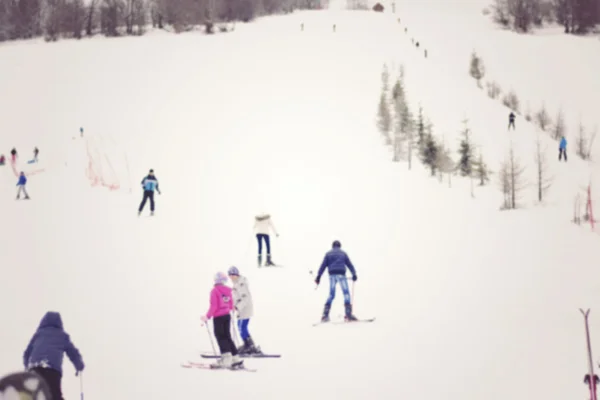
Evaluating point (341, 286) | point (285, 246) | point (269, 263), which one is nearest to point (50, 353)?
point (341, 286)

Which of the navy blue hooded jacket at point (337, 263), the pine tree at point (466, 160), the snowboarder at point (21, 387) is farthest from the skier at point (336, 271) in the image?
the pine tree at point (466, 160)

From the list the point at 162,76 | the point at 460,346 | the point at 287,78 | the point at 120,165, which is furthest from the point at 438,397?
the point at 162,76

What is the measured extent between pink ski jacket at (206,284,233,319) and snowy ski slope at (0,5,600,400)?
2.74ft

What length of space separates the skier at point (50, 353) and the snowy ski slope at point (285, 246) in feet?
4.82

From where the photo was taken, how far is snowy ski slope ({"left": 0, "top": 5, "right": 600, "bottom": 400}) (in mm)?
7629

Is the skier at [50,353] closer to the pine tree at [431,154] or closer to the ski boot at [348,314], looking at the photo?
the ski boot at [348,314]

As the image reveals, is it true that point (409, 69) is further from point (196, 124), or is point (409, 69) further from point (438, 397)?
point (438, 397)

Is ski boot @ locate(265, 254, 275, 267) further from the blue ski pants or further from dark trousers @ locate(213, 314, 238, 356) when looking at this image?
dark trousers @ locate(213, 314, 238, 356)

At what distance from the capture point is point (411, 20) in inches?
3029

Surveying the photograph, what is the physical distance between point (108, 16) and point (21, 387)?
252 ft

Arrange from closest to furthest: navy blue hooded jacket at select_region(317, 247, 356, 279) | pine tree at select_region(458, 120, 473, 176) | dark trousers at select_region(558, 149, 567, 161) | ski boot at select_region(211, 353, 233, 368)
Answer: ski boot at select_region(211, 353, 233, 368)
navy blue hooded jacket at select_region(317, 247, 356, 279)
pine tree at select_region(458, 120, 473, 176)
dark trousers at select_region(558, 149, 567, 161)

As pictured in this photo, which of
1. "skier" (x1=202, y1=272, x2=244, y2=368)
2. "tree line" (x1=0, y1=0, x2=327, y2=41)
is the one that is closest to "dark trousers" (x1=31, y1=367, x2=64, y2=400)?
"skier" (x1=202, y1=272, x2=244, y2=368)

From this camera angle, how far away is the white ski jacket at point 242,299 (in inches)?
327

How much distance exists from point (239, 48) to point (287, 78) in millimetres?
11122
